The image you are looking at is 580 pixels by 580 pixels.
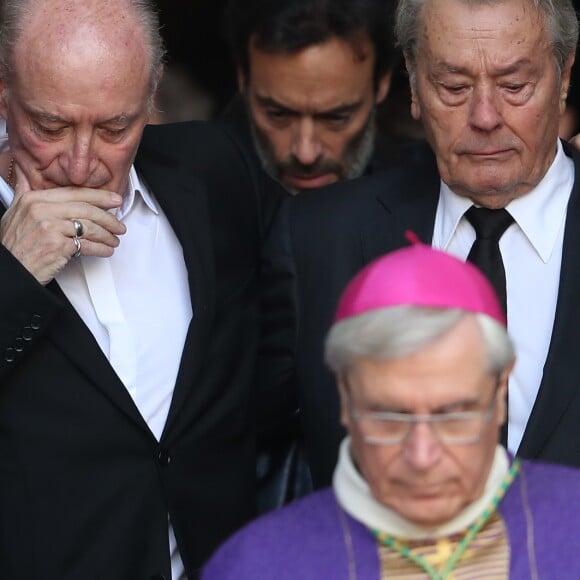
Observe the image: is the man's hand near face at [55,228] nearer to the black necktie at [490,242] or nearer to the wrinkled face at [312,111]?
the black necktie at [490,242]

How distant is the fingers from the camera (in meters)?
3.43

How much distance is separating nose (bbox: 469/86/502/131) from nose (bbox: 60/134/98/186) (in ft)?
2.84

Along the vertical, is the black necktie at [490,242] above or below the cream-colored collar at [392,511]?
above

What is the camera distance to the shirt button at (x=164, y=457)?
3611 millimetres

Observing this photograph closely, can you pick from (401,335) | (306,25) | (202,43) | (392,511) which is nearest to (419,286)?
(401,335)

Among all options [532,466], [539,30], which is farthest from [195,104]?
[532,466]

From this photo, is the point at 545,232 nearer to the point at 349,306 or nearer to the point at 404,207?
the point at 404,207

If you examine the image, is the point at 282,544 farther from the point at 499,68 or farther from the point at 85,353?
the point at 499,68

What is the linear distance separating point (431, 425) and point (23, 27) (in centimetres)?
153

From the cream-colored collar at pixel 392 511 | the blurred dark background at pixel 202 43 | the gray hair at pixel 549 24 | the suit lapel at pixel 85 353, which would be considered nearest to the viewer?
the cream-colored collar at pixel 392 511

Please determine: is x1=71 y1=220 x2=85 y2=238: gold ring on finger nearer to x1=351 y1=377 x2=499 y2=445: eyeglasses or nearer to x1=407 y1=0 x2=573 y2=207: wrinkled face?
x1=407 y1=0 x2=573 y2=207: wrinkled face

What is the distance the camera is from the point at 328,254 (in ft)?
12.3

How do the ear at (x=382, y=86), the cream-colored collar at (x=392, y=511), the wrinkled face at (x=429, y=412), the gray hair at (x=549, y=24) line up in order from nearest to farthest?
→ the wrinkled face at (x=429, y=412)
the cream-colored collar at (x=392, y=511)
the gray hair at (x=549, y=24)
the ear at (x=382, y=86)

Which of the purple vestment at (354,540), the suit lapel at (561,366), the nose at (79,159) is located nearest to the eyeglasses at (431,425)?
the purple vestment at (354,540)
